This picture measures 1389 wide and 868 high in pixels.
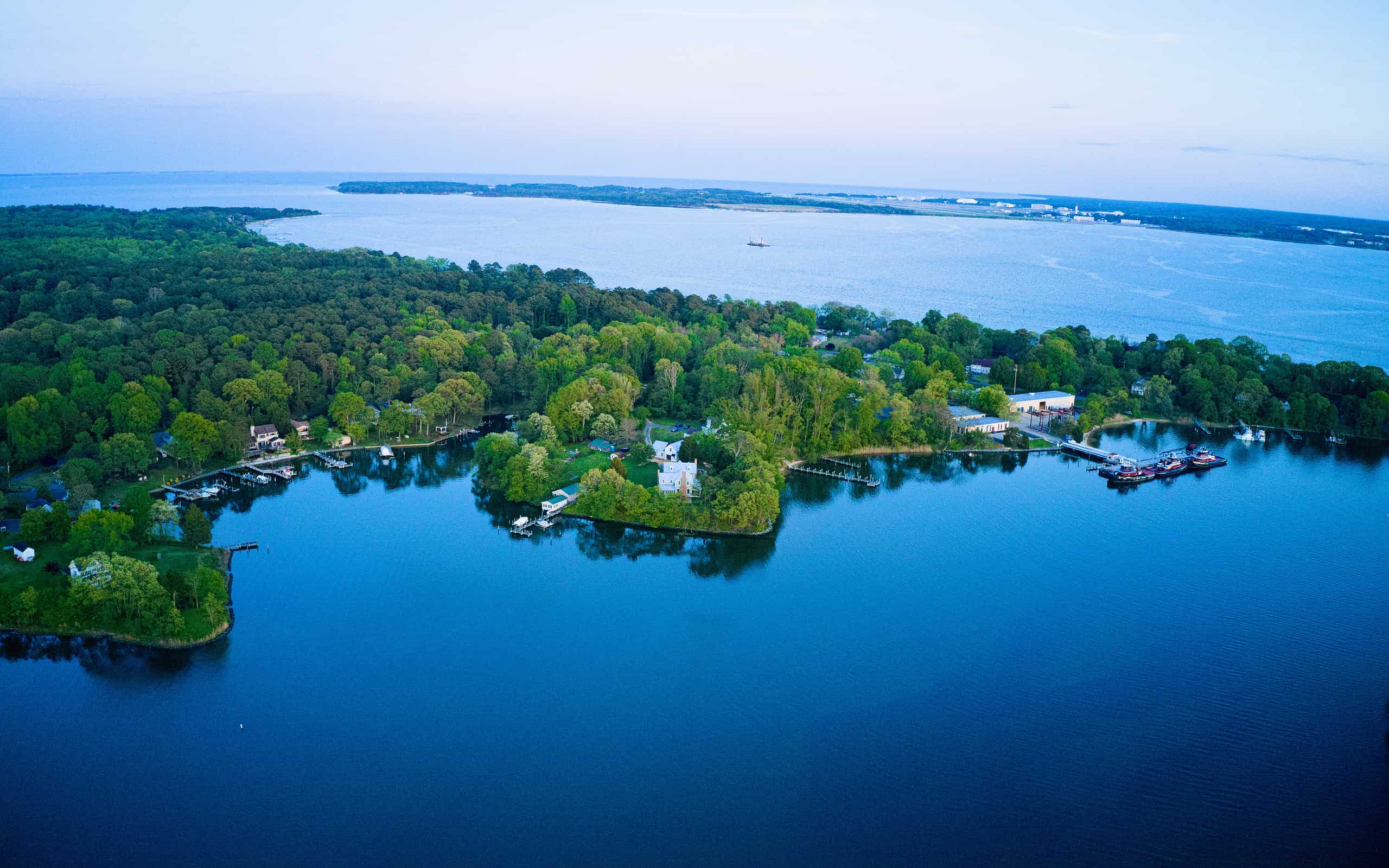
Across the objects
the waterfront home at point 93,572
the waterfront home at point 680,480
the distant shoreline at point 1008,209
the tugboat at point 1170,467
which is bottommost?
the waterfront home at point 93,572

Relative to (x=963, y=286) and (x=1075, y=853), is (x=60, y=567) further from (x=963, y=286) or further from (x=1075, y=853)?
(x=963, y=286)

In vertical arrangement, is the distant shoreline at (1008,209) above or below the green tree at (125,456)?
above

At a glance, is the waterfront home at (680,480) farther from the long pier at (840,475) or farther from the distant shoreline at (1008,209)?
the distant shoreline at (1008,209)

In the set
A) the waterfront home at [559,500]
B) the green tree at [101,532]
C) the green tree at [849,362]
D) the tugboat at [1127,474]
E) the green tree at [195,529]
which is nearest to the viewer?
the green tree at [101,532]

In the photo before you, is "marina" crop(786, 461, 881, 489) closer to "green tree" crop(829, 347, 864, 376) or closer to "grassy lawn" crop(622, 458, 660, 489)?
"grassy lawn" crop(622, 458, 660, 489)

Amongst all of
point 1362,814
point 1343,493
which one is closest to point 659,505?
point 1362,814

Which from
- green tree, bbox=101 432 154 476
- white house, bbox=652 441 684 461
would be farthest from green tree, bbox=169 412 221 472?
white house, bbox=652 441 684 461

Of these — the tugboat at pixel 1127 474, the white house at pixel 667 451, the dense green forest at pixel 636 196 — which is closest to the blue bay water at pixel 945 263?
the dense green forest at pixel 636 196

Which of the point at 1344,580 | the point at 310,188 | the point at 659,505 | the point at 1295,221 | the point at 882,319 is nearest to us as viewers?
the point at 1344,580
